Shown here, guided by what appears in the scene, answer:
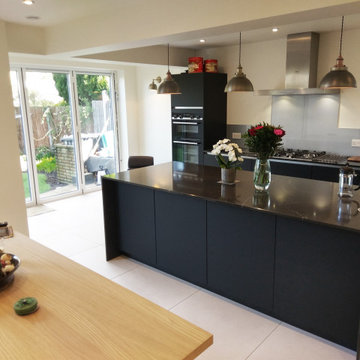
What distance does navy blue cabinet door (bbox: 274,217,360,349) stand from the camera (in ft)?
7.82

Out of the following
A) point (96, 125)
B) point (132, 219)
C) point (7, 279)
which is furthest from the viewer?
point (96, 125)

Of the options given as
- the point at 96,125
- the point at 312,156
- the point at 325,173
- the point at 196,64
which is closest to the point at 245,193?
the point at 325,173

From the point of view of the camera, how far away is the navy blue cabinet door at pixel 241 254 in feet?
9.13

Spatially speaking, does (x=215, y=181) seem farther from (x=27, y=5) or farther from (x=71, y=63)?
(x=71, y=63)

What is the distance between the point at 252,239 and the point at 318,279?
22.3 inches

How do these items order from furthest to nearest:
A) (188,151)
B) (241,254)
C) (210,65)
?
(188,151) → (210,65) → (241,254)

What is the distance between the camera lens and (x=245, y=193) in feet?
10.1

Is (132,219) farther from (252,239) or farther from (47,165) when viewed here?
(47,165)

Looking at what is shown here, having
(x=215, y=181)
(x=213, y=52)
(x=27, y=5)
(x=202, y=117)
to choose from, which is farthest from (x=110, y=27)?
(x=213, y=52)

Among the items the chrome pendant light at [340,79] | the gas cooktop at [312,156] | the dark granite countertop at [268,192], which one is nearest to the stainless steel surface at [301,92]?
the gas cooktop at [312,156]

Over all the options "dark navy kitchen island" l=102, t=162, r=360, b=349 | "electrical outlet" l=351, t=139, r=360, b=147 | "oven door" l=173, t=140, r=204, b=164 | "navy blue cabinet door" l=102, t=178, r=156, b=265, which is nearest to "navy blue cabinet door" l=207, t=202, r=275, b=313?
"dark navy kitchen island" l=102, t=162, r=360, b=349

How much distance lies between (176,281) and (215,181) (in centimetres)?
107

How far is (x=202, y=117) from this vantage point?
19.8ft

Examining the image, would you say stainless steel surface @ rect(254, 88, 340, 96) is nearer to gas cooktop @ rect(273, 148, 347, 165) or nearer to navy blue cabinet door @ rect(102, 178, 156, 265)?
gas cooktop @ rect(273, 148, 347, 165)
